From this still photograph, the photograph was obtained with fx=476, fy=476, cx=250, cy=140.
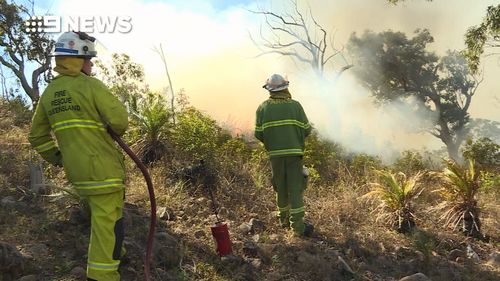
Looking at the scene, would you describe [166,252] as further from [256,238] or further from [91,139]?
[91,139]

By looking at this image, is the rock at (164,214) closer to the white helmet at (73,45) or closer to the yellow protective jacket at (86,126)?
the yellow protective jacket at (86,126)

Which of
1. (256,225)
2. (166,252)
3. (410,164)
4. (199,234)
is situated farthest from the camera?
(410,164)

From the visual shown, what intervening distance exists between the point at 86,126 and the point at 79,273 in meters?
1.36

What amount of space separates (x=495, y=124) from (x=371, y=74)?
342 inches

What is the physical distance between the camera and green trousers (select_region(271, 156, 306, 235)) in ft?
18.1

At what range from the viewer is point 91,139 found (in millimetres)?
3500

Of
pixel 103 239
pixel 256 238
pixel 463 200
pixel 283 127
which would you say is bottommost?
pixel 256 238

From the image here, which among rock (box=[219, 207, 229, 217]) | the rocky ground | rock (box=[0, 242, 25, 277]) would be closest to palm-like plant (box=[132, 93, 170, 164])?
the rocky ground

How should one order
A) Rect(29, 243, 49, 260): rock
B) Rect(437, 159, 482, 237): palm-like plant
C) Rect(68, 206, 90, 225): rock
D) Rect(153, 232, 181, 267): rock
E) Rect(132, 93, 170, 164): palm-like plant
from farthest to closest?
Rect(132, 93, 170, 164): palm-like plant, Rect(437, 159, 482, 237): palm-like plant, Rect(68, 206, 90, 225): rock, Rect(153, 232, 181, 267): rock, Rect(29, 243, 49, 260): rock

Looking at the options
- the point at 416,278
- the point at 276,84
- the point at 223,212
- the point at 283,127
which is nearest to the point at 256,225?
the point at 223,212

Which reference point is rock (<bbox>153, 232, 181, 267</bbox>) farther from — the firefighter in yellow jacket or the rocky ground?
the firefighter in yellow jacket

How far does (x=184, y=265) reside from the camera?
457cm

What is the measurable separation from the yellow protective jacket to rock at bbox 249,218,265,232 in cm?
248

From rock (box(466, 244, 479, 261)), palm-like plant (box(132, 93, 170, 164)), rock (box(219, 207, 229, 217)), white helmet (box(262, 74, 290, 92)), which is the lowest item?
rock (box(466, 244, 479, 261))
